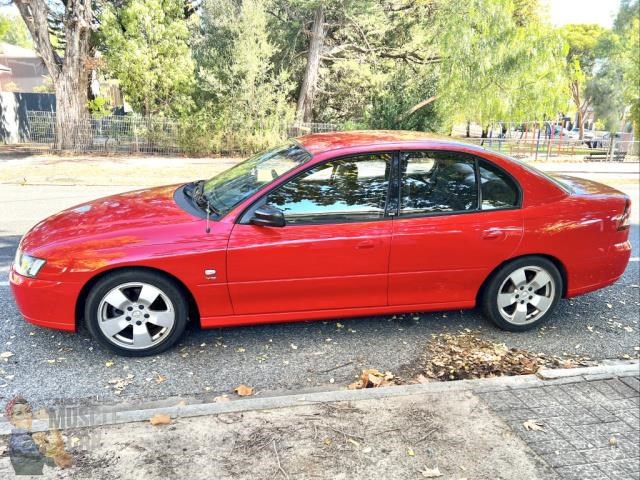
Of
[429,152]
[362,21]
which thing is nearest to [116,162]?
[362,21]

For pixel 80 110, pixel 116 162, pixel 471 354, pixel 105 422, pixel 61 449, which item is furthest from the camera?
pixel 80 110

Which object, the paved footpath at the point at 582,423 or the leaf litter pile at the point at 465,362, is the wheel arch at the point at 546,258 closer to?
the leaf litter pile at the point at 465,362

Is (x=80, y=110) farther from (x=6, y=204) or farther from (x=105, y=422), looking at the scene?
(x=105, y=422)

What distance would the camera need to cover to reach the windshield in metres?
3.74

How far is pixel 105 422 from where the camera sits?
→ 2.78 meters

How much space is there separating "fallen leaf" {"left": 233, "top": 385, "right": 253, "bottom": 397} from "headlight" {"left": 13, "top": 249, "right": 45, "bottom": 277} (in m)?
1.57

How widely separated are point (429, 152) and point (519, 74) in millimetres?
13638

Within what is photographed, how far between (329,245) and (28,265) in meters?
2.08

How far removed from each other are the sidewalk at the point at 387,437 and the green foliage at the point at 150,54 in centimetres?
1530

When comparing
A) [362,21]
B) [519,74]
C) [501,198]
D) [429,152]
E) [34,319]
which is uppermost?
[362,21]

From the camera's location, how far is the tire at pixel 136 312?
3.38 meters

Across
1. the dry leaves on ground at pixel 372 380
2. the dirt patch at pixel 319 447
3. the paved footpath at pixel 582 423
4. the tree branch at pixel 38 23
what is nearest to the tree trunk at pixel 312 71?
the tree branch at pixel 38 23

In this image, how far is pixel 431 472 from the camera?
251 cm

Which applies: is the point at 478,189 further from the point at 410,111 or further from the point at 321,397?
the point at 410,111
